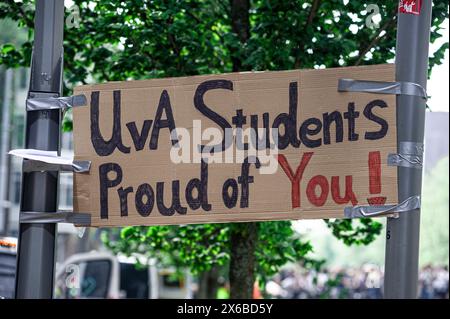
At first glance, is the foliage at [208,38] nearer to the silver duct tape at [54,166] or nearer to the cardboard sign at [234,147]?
the cardboard sign at [234,147]

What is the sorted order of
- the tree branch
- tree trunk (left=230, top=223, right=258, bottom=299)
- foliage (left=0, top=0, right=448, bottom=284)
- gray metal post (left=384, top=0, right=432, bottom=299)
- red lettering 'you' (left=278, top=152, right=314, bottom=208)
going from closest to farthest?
gray metal post (left=384, top=0, right=432, bottom=299) → red lettering 'you' (left=278, top=152, right=314, bottom=208) → the tree branch → foliage (left=0, top=0, right=448, bottom=284) → tree trunk (left=230, top=223, right=258, bottom=299)

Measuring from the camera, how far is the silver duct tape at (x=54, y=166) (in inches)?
206

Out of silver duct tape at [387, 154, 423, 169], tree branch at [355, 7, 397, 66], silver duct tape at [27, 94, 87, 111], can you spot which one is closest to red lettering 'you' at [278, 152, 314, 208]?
silver duct tape at [387, 154, 423, 169]

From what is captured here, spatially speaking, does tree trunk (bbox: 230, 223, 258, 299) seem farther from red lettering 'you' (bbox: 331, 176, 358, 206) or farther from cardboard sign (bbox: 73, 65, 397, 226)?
red lettering 'you' (bbox: 331, 176, 358, 206)

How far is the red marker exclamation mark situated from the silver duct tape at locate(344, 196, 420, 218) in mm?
38

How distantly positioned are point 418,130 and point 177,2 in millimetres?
3674

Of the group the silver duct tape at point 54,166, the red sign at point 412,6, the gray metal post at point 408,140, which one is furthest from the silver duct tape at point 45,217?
the red sign at point 412,6

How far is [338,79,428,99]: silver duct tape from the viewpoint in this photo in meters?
4.89

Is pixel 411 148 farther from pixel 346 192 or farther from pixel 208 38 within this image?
pixel 208 38

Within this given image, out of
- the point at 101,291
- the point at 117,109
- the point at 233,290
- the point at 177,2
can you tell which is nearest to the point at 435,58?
the point at 177,2

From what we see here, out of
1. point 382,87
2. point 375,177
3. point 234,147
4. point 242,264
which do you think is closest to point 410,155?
point 375,177

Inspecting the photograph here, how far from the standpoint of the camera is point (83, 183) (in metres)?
5.34
